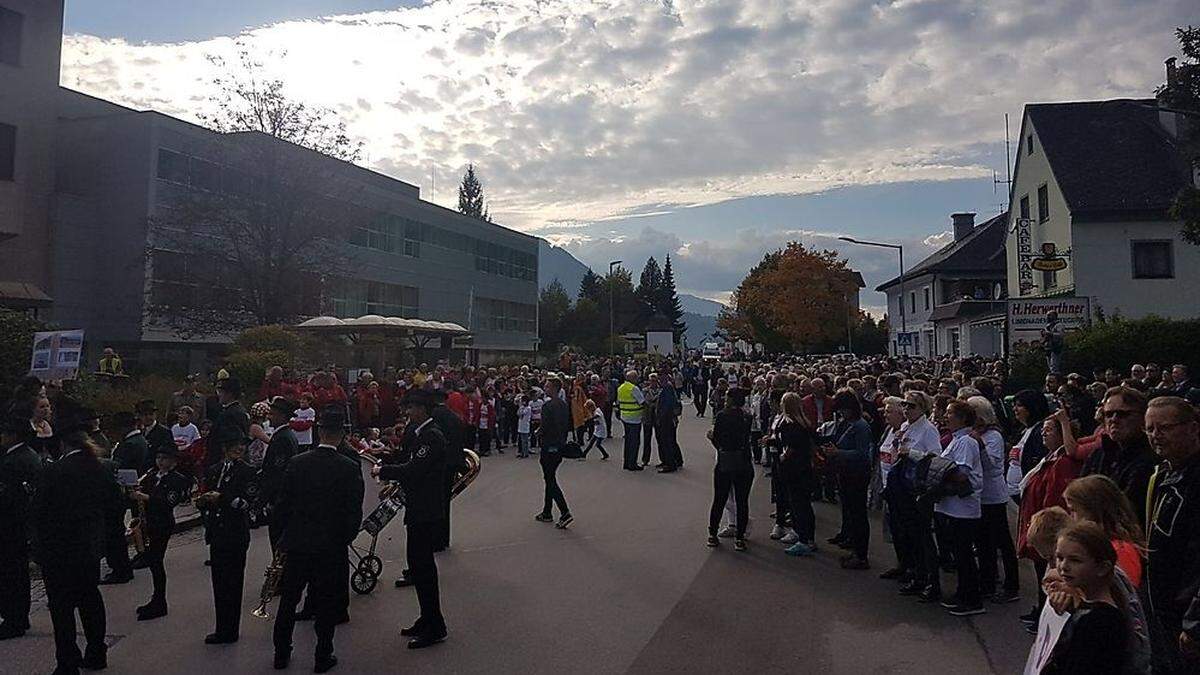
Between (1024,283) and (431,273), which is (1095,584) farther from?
(431,273)

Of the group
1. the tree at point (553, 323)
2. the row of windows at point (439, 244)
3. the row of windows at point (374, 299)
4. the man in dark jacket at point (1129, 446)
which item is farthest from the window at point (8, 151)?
the tree at point (553, 323)

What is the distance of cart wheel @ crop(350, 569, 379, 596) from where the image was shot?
8.26m

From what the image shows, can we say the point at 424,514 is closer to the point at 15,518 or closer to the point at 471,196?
the point at 15,518

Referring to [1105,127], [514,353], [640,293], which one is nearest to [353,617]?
[1105,127]

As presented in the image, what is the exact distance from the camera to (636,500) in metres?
13.5

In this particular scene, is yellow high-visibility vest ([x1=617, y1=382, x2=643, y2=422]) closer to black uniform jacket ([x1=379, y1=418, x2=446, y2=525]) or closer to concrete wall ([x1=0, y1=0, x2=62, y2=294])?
black uniform jacket ([x1=379, y1=418, x2=446, y2=525])

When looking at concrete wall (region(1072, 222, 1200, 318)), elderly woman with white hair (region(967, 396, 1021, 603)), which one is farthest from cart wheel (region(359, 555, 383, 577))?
concrete wall (region(1072, 222, 1200, 318))

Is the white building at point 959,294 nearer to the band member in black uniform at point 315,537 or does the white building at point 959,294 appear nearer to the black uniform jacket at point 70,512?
the band member in black uniform at point 315,537

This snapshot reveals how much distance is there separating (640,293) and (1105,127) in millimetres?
97332

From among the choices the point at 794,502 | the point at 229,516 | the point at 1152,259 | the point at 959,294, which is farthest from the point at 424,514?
the point at 959,294

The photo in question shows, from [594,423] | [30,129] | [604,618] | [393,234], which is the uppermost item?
[30,129]

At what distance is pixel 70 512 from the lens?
6.03m

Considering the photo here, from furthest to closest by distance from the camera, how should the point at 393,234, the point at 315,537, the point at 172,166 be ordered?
1. the point at 393,234
2. the point at 172,166
3. the point at 315,537

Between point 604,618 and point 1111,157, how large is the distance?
3569 centimetres
